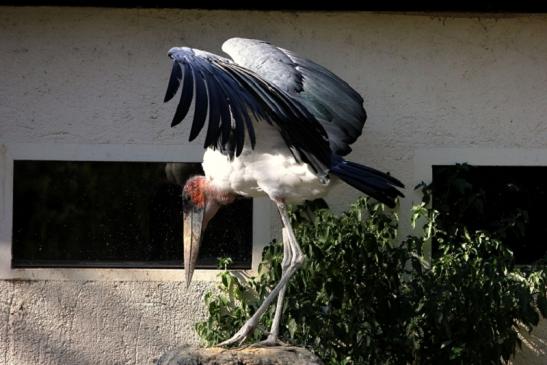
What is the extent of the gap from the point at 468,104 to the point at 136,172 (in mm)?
2012

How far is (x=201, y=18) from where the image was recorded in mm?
7461

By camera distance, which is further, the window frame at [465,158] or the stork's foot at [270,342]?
the window frame at [465,158]

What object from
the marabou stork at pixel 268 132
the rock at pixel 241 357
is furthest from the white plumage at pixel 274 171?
the rock at pixel 241 357

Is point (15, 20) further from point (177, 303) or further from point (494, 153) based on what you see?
point (494, 153)

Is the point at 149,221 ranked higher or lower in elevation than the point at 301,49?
lower

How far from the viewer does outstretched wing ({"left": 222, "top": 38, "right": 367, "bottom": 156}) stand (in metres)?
6.45

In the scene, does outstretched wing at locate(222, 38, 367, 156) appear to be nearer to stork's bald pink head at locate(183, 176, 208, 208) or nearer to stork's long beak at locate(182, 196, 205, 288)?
stork's bald pink head at locate(183, 176, 208, 208)

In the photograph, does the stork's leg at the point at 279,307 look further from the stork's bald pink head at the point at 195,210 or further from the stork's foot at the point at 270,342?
the stork's bald pink head at the point at 195,210

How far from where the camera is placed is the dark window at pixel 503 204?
24.5 feet

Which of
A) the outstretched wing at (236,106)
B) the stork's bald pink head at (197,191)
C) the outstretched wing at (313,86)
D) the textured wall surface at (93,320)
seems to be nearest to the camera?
the outstretched wing at (236,106)

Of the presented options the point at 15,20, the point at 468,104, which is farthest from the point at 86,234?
the point at 468,104

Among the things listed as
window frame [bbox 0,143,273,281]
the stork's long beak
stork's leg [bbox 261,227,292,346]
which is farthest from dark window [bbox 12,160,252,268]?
stork's leg [bbox 261,227,292,346]

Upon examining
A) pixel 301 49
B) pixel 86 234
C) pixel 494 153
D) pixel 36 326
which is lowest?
pixel 36 326

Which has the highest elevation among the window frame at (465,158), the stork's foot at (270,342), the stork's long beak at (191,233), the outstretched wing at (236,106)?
the window frame at (465,158)
